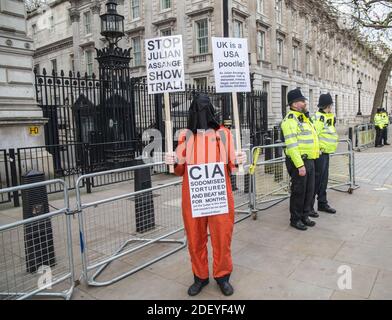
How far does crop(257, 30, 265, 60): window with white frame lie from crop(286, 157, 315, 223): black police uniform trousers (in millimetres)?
23365

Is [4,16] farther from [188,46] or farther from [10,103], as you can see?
[188,46]

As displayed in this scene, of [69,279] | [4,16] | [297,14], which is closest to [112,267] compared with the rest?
[69,279]

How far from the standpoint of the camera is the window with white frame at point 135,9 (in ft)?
97.6

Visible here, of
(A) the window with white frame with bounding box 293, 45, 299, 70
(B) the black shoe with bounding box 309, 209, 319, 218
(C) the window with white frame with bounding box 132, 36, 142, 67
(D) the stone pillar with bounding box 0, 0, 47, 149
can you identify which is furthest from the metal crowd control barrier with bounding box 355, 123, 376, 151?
(C) the window with white frame with bounding box 132, 36, 142, 67

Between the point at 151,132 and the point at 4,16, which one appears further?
the point at 151,132

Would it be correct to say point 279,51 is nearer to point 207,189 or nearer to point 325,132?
point 325,132

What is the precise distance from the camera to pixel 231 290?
339cm

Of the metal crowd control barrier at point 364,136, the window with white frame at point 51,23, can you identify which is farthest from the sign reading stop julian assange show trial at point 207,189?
the window with white frame at point 51,23

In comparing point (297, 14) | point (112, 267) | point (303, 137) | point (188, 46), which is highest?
point (297, 14)

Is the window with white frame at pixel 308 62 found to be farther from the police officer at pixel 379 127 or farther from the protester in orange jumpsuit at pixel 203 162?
the protester in orange jumpsuit at pixel 203 162

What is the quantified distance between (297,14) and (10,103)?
101 feet

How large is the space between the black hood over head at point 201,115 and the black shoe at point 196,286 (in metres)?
1.54

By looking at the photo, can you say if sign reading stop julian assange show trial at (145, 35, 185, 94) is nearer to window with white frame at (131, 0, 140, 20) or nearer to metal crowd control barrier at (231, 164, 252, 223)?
metal crowd control barrier at (231, 164, 252, 223)

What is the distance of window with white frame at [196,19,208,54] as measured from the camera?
24984mm
